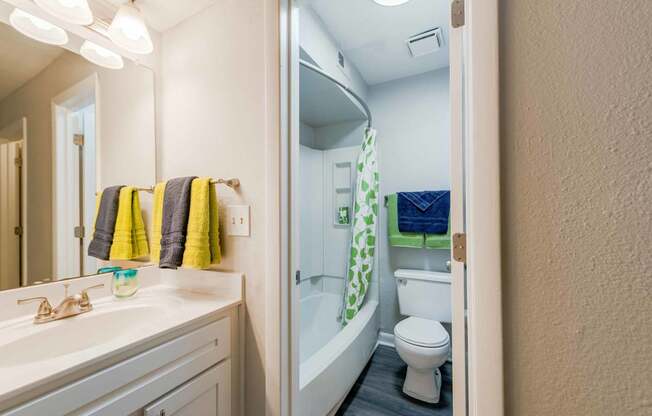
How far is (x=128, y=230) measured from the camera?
3.89 feet

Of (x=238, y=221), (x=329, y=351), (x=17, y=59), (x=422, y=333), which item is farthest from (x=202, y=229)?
(x=422, y=333)

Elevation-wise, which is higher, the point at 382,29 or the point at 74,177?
the point at 382,29

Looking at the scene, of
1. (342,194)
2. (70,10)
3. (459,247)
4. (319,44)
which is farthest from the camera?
(342,194)

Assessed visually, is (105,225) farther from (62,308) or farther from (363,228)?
(363,228)

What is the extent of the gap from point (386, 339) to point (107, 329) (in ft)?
6.79

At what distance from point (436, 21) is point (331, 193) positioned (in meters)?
1.56

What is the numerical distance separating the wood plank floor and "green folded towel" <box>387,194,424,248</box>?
943 millimetres

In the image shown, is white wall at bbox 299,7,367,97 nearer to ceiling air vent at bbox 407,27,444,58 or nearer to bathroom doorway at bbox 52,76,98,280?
ceiling air vent at bbox 407,27,444,58

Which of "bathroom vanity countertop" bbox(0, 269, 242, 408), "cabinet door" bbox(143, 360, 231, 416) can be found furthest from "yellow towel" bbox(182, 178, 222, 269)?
"cabinet door" bbox(143, 360, 231, 416)

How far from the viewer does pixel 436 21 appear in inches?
63.0

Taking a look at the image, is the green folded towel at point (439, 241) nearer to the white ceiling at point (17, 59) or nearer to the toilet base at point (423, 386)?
the toilet base at point (423, 386)

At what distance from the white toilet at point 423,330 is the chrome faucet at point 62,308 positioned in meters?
1.62

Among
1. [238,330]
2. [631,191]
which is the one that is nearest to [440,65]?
[631,191]

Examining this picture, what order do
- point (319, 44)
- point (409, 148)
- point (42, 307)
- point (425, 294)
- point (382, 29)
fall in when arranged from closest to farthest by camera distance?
point (42, 307), point (319, 44), point (382, 29), point (425, 294), point (409, 148)
